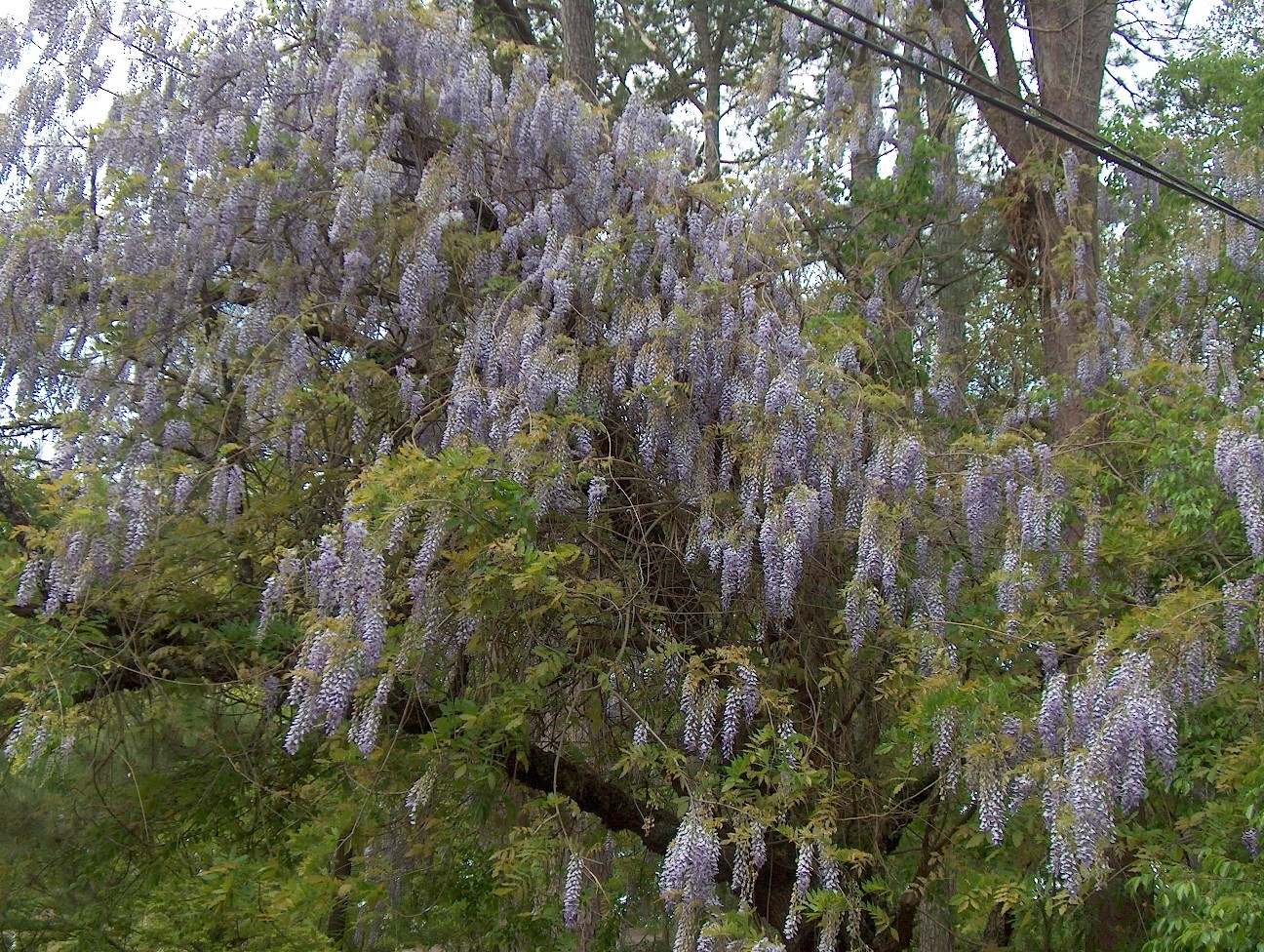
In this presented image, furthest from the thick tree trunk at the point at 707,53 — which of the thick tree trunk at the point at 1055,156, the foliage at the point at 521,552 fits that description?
the foliage at the point at 521,552

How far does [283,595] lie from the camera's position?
477 cm

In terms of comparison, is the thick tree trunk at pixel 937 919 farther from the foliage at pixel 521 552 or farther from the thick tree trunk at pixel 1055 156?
the thick tree trunk at pixel 1055 156

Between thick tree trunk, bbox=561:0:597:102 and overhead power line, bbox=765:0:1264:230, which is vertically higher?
thick tree trunk, bbox=561:0:597:102

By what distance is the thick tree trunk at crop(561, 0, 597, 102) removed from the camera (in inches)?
333

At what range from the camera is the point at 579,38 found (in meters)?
8.58

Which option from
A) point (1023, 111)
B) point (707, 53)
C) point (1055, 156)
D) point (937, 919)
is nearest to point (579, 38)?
point (1055, 156)

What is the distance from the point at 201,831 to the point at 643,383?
3.31 meters

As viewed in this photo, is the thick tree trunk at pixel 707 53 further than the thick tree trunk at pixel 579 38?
Yes

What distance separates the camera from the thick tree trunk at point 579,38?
8469 mm

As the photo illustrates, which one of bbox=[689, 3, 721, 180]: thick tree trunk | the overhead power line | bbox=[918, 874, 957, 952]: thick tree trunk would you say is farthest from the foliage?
bbox=[689, 3, 721, 180]: thick tree trunk

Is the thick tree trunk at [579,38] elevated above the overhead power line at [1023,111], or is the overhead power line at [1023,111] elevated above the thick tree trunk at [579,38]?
the thick tree trunk at [579,38]

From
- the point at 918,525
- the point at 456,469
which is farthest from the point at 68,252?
the point at 918,525

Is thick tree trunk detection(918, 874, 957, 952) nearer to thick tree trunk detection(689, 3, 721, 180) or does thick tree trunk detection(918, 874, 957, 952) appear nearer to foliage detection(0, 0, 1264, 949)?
foliage detection(0, 0, 1264, 949)

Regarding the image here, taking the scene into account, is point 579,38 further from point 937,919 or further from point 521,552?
point 937,919
